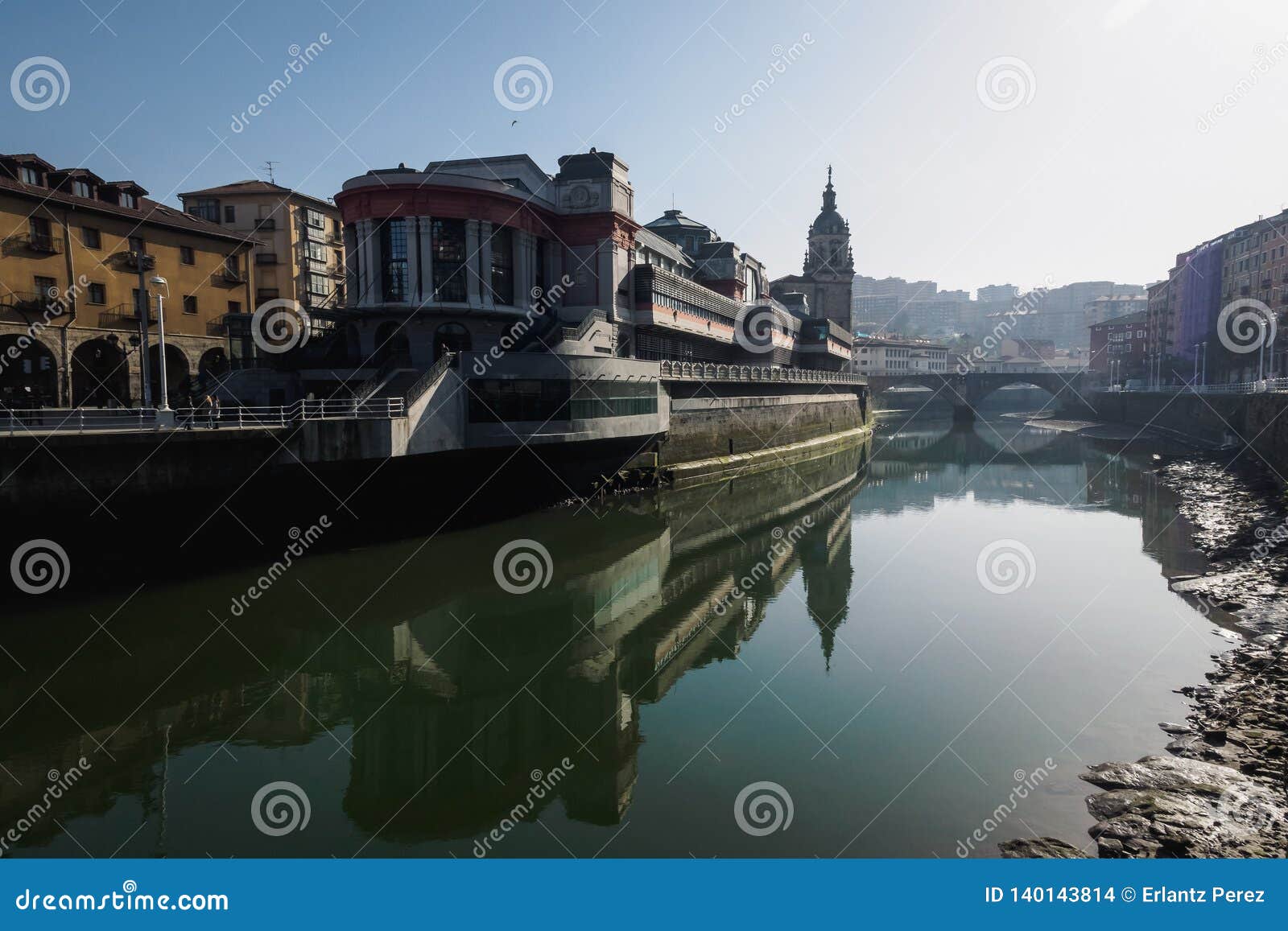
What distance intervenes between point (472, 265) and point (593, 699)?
95.4 ft

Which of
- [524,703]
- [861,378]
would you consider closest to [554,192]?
[524,703]

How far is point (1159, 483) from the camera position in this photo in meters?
51.0

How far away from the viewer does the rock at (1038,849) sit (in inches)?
442

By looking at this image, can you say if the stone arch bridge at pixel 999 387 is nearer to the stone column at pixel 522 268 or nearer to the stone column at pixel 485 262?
the stone column at pixel 522 268

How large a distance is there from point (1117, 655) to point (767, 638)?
898 centimetres

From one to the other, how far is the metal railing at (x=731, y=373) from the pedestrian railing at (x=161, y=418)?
17.6 meters

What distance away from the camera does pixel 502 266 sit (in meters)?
42.4

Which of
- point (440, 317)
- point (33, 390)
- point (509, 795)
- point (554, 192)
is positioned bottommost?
point (509, 795)

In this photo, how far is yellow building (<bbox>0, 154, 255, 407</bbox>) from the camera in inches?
1431

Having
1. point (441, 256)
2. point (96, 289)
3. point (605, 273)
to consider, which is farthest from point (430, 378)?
point (96, 289)

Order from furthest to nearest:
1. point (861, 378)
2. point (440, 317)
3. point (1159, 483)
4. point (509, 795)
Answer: point (861, 378) → point (1159, 483) → point (440, 317) → point (509, 795)

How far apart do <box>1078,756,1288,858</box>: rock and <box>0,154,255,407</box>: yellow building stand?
3737 centimetres

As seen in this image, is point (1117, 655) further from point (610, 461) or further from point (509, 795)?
point (610, 461)

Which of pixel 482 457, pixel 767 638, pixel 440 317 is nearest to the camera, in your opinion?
pixel 767 638
